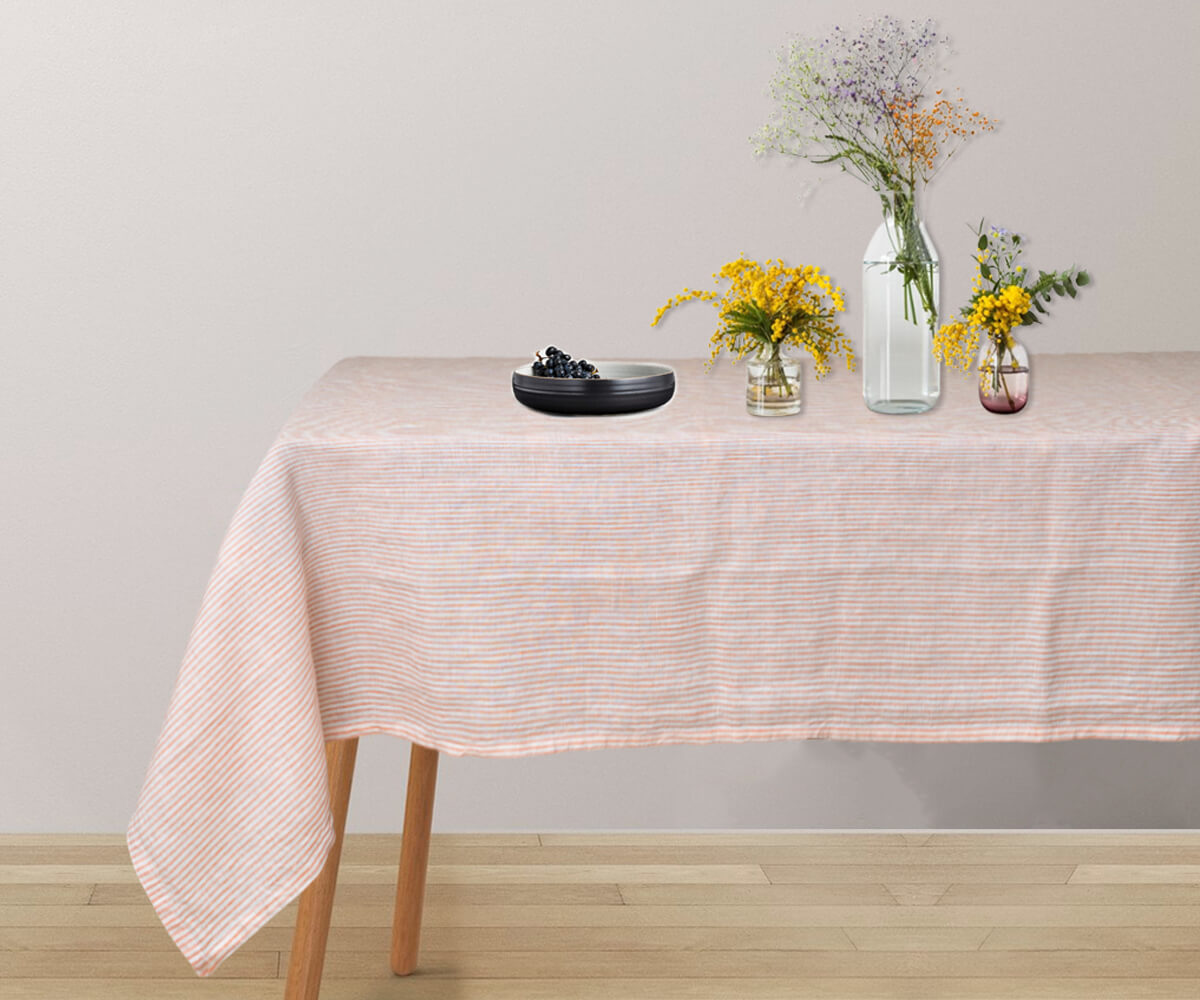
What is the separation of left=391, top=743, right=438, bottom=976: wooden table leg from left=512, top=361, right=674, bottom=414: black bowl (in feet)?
2.02

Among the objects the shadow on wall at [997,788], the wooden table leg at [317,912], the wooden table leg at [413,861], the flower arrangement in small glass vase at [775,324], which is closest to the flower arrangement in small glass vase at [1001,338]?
the flower arrangement in small glass vase at [775,324]

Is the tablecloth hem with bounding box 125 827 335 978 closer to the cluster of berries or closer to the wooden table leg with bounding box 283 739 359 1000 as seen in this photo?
the wooden table leg with bounding box 283 739 359 1000

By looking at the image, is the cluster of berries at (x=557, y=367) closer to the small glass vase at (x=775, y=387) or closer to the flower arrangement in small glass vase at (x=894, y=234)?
the small glass vase at (x=775, y=387)

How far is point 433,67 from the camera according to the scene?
2439 millimetres

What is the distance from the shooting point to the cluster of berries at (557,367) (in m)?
1.47

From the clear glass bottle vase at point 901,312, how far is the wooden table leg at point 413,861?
2.55 feet

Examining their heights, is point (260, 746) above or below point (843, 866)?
above

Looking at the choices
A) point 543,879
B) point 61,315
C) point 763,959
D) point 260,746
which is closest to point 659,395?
point 260,746

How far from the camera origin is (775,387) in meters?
1.44

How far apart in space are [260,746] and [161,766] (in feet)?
0.29

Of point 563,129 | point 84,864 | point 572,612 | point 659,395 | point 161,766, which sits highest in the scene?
point 563,129

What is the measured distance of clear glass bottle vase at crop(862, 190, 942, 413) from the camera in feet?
4.89

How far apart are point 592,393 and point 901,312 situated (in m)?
0.35

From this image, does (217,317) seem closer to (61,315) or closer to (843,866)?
(61,315)
